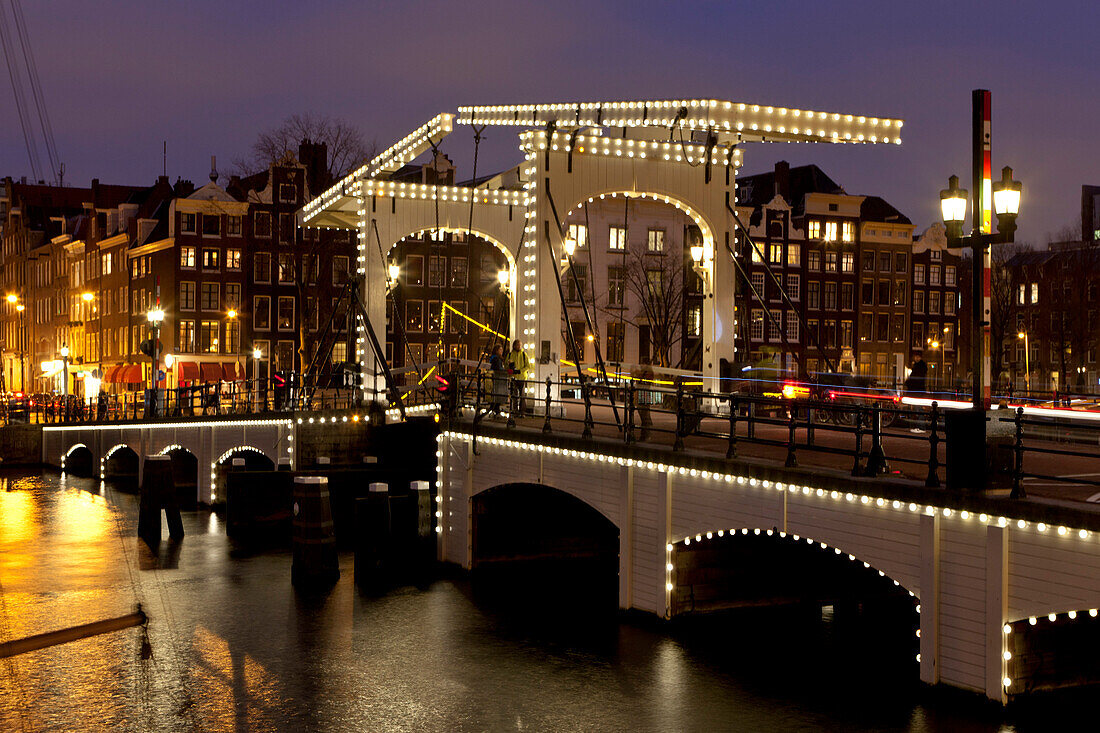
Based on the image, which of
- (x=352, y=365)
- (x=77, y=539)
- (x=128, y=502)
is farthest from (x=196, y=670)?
(x=128, y=502)

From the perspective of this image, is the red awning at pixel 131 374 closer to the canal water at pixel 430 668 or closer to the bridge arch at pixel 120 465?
the bridge arch at pixel 120 465

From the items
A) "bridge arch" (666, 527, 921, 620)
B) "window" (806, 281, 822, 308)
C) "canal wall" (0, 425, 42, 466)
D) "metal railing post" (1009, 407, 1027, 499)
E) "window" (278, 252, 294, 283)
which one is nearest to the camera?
"metal railing post" (1009, 407, 1027, 499)

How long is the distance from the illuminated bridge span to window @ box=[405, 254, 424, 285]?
40.1m

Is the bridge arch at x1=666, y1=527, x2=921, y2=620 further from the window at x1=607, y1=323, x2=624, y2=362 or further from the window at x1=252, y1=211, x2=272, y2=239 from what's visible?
the window at x1=252, y1=211, x2=272, y2=239

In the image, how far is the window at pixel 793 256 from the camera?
68375mm

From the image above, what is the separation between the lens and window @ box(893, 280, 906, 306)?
7269 centimetres

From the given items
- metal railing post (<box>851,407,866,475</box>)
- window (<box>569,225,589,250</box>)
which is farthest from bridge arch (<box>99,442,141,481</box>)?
metal railing post (<box>851,407,866,475</box>)

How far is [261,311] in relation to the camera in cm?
6394

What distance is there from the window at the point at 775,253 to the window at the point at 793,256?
1.50 feet

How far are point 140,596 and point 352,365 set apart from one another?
11.6 m

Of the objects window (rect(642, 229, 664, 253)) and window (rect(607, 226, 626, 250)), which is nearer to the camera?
window (rect(607, 226, 626, 250))

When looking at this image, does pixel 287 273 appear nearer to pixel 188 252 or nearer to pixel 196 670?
pixel 188 252

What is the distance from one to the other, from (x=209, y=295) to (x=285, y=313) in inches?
151

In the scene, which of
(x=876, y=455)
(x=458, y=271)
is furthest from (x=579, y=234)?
Result: (x=876, y=455)
